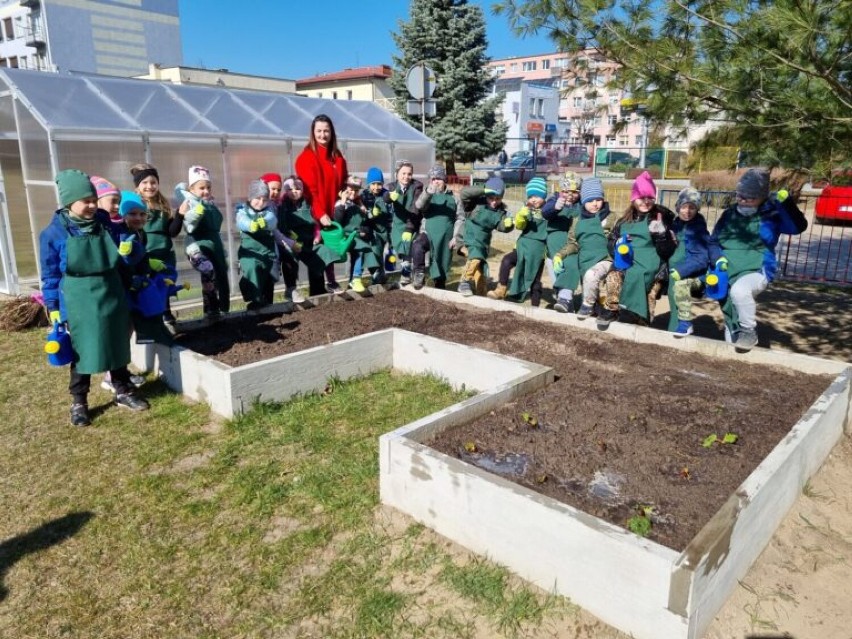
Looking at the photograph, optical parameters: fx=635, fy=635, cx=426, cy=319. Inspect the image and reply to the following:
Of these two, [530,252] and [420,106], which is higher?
[420,106]

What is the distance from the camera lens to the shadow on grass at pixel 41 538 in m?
3.04

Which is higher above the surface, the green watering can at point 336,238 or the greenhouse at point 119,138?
the greenhouse at point 119,138

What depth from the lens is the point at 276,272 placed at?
21.6ft

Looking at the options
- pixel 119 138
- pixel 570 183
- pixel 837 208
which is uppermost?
pixel 119 138

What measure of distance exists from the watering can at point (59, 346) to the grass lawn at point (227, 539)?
20.0 inches

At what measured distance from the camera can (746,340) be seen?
4.97m

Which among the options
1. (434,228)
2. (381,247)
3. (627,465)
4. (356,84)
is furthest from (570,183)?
(356,84)

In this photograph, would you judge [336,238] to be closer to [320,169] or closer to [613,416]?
[320,169]

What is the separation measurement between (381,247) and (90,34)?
4429 cm

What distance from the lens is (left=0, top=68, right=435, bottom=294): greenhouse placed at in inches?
290

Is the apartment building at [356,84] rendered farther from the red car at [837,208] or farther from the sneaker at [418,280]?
the sneaker at [418,280]

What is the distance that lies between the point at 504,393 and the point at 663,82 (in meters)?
2.27

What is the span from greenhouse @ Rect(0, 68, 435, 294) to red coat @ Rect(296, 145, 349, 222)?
199cm

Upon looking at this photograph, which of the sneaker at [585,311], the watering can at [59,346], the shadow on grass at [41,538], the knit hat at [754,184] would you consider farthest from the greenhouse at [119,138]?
the knit hat at [754,184]
